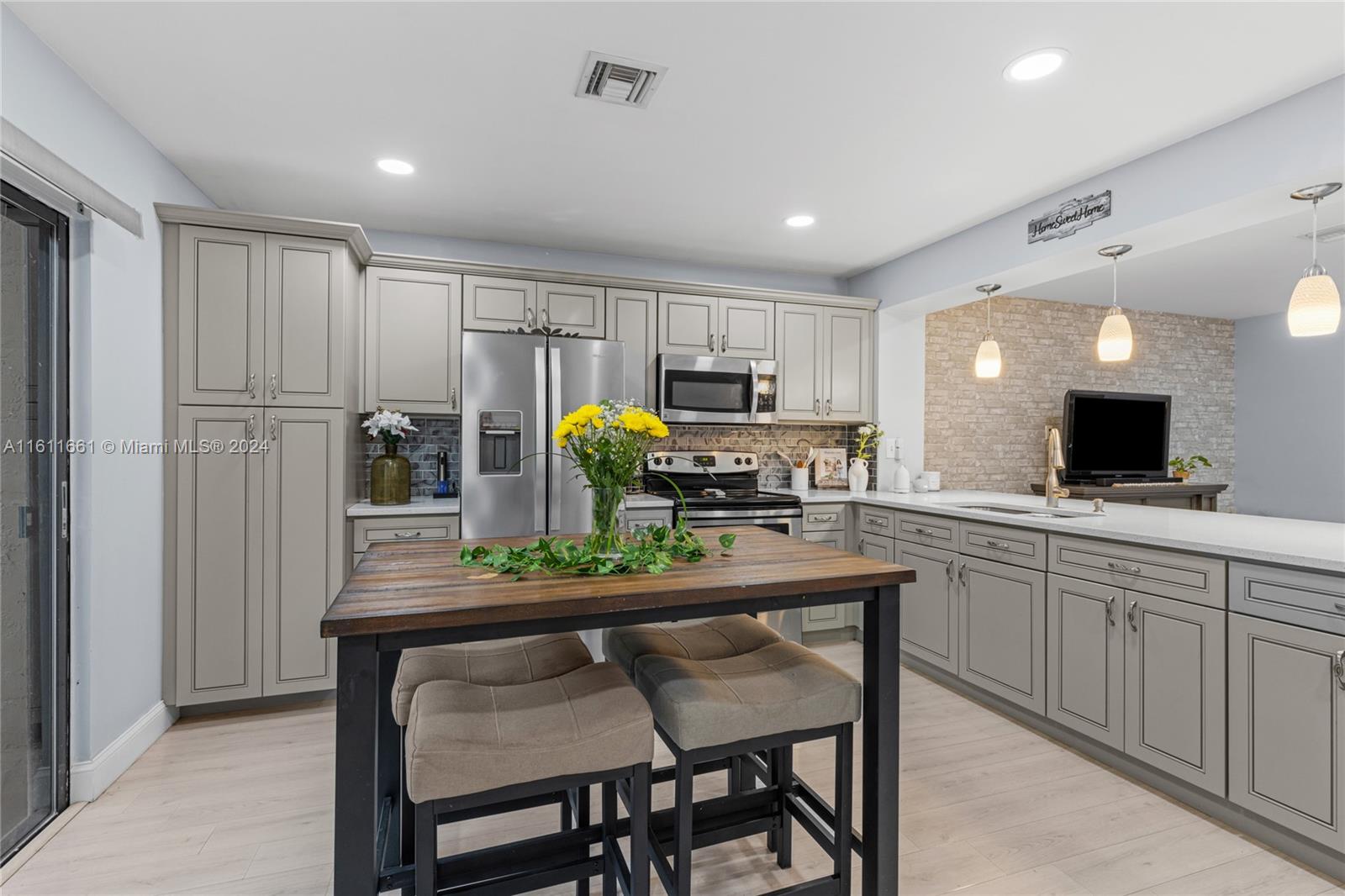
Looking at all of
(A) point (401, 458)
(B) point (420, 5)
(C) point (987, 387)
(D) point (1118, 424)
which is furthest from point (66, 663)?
(D) point (1118, 424)

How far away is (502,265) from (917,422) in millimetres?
3101

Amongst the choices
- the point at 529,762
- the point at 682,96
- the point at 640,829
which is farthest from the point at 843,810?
the point at 682,96

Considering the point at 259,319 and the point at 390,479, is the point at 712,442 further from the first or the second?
the point at 259,319

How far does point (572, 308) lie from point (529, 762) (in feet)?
10.2

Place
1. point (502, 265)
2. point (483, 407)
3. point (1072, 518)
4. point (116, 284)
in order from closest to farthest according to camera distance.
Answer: point (116, 284), point (1072, 518), point (483, 407), point (502, 265)

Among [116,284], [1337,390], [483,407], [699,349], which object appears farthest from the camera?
[1337,390]

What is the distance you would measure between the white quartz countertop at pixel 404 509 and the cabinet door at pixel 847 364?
261cm

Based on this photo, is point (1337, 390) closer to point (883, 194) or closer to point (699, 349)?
point (883, 194)

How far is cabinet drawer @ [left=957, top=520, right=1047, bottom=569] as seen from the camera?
293 cm

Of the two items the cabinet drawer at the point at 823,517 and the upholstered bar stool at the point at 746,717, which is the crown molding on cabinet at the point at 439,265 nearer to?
the cabinet drawer at the point at 823,517

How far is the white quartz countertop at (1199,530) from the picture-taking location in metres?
2.07

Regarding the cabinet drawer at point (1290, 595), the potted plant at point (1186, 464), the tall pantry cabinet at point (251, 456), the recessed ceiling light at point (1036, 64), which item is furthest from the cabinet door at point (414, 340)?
the potted plant at point (1186, 464)

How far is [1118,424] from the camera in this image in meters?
5.95

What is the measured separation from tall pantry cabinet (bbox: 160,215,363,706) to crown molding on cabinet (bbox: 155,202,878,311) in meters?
0.03
